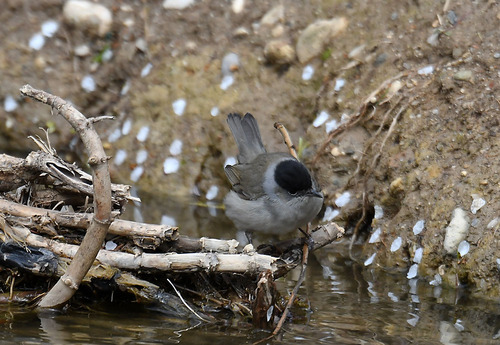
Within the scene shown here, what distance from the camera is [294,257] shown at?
207 inches

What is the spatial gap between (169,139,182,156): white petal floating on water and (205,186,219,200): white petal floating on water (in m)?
0.57

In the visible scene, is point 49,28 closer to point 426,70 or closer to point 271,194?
point 271,194

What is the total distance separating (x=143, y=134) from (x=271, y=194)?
2.82 metres

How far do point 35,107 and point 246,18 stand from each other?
2732 millimetres

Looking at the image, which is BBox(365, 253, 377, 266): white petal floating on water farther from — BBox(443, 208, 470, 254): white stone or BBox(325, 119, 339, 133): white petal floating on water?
BBox(325, 119, 339, 133): white petal floating on water

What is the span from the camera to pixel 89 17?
862 cm

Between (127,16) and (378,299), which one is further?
(127,16)

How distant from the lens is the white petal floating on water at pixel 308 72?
767 cm

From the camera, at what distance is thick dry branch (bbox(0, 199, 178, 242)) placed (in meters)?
4.68

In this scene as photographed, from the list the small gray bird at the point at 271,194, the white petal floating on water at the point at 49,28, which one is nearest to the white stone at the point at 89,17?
the white petal floating on water at the point at 49,28

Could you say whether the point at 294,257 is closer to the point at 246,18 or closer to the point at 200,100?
the point at 200,100

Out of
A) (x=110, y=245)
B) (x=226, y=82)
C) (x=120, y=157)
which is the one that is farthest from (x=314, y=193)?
(x=120, y=157)

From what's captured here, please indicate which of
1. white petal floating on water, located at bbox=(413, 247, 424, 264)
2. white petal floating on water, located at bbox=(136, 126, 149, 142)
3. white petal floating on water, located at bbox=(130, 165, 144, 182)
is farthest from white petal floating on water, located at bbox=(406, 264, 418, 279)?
white petal floating on water, located at bbox=(136, 126, 149, 142)

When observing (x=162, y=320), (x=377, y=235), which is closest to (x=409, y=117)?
(x=377, y=235)
